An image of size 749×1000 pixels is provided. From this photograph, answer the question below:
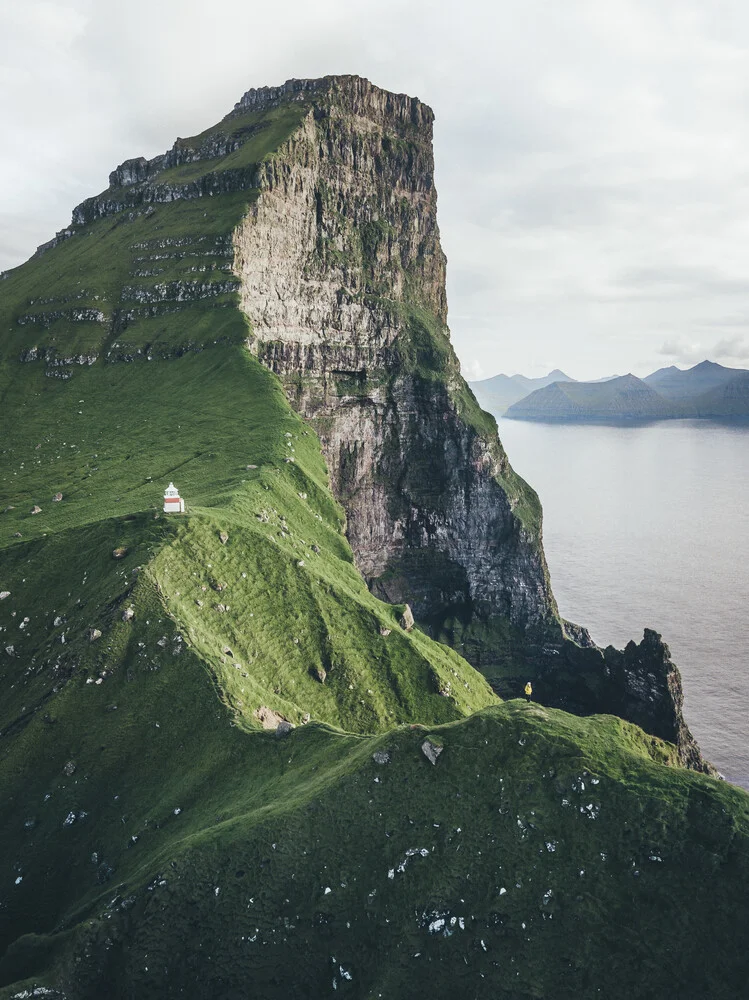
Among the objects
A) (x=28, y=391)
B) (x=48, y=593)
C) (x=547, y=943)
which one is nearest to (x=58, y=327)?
(x=28, y=391)

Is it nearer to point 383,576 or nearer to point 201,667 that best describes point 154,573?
point 201,667

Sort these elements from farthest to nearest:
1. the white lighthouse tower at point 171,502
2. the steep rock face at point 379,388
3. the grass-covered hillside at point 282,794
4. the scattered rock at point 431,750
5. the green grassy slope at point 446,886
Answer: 1. the steep rock face at point 379,388
2. the white lighthouse tower at point 171,502
3. the scattered rock at point 431,750
4. the grass-covered hillside at point 282,794
5. the green grassy slope at point 446,886

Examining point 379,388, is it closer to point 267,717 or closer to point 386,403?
point 386,403

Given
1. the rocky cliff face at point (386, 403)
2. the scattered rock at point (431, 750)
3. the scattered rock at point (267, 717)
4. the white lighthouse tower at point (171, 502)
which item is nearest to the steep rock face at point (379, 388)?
the rocky cliff face at point (386, 403)

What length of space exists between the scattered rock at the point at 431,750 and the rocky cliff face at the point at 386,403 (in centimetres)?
9122

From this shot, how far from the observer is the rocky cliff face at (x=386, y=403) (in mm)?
119312

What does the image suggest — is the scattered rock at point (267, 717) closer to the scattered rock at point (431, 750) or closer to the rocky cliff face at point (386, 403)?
the scattered rock at point (431, 750)

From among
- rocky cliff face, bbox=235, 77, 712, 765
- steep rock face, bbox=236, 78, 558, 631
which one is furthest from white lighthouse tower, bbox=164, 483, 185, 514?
steep rock face, bbox=236, 78, 558, 631

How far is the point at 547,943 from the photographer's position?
23.1m

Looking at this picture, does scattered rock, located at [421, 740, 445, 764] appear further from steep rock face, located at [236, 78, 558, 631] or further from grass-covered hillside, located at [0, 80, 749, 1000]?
steep rock face, located at [236, 78, 558, 631]

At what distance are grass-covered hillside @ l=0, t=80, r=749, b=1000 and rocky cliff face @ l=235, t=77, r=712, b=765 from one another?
4608 centimetres

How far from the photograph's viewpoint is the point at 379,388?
12925 centimetres

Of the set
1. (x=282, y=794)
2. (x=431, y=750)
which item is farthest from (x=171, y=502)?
(x=431, y=750)

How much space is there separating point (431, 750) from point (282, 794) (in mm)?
9130
